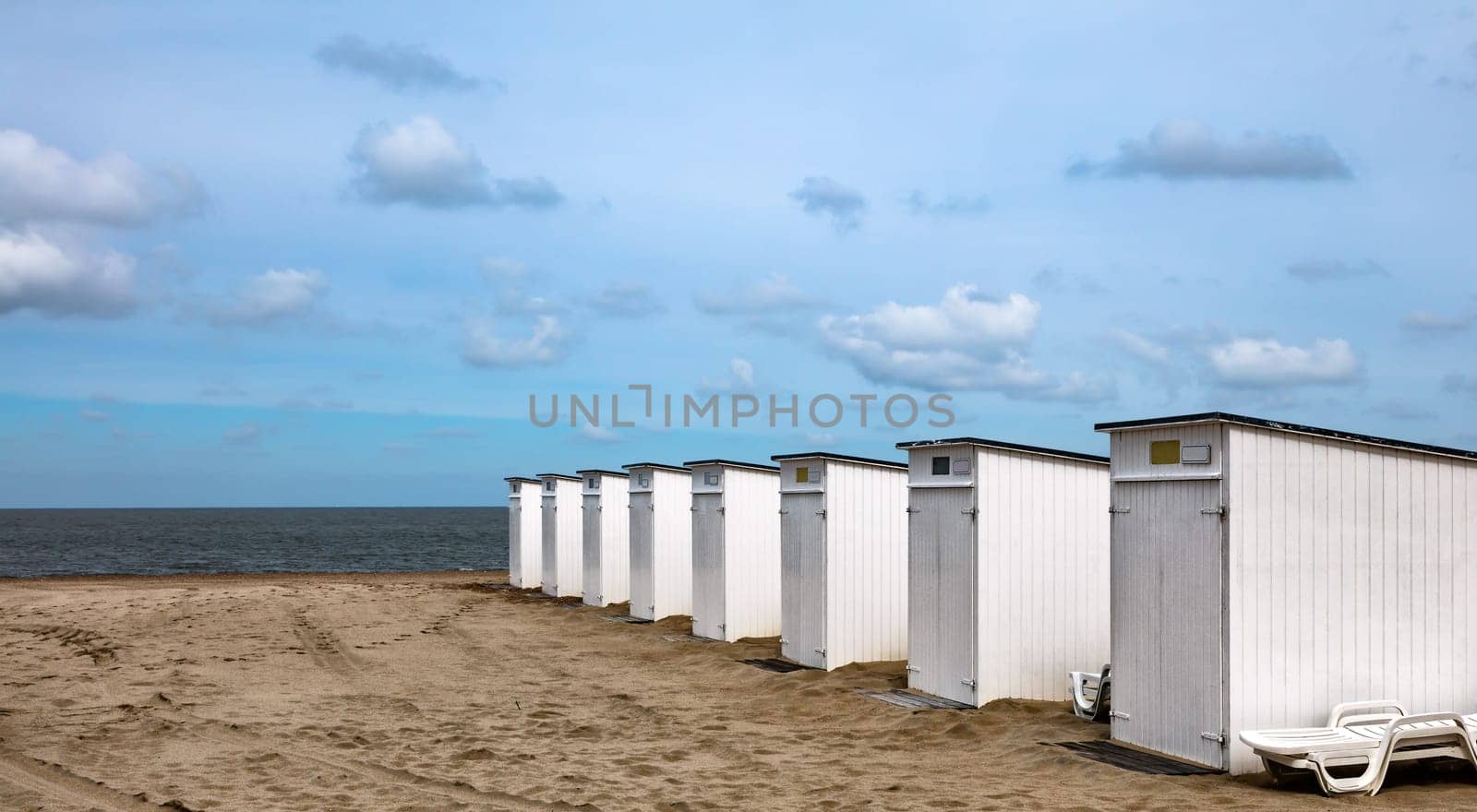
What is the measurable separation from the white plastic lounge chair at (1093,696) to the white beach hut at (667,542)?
993cm

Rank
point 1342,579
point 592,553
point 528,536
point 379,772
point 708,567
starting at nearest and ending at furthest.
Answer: point 1342,579 → point 379,772 → point 708,567 → point 592,553 → point 528,536

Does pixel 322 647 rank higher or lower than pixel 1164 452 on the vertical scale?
lower

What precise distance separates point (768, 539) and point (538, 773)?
28.2 feet

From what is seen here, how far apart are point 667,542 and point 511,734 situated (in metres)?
9.83

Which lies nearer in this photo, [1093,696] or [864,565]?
[1093,696]

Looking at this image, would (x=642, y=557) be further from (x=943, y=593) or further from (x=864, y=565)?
(x=943, y=593)

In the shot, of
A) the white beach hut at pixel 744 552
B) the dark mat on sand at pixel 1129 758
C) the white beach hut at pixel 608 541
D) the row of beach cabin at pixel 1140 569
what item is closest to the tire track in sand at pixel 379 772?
the dark mat on sand at pixel 1129 758

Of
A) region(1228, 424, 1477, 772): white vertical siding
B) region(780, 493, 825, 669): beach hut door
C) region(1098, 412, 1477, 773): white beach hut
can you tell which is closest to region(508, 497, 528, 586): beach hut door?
region(780, 493, 825, 669): beach hut door

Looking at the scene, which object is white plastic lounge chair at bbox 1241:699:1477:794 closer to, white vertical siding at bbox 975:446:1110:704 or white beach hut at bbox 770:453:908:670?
white vertical siding at bbox 975:446:1110:704

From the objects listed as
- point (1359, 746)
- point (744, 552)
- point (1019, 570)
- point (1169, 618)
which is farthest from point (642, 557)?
point (1359, 746)

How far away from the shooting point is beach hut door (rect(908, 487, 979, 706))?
452 inches

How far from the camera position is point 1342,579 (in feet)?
28.0

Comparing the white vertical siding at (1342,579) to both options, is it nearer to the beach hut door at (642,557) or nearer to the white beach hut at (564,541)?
the beach hut door at (642,557)

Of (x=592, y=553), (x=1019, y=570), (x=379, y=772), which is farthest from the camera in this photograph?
(x=592, y=553)
